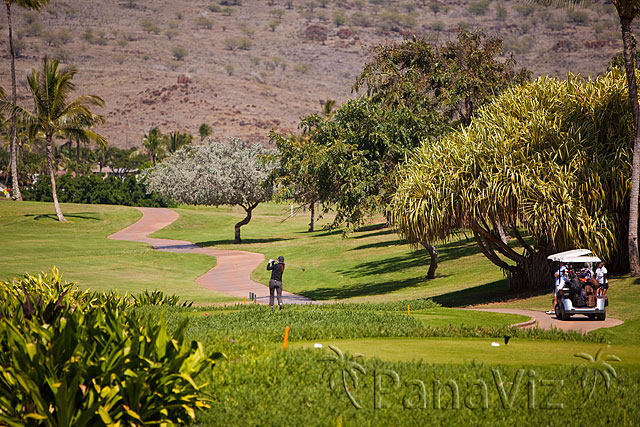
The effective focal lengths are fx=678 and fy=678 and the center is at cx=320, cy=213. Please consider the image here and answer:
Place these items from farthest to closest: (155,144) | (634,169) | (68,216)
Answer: (155,144)
(68,216)
(634,169)

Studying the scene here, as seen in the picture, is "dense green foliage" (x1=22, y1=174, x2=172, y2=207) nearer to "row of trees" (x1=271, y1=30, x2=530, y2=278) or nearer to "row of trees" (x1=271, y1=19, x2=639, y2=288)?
"row of trees" (x1=271, y1=30, x2=530, y2=278)

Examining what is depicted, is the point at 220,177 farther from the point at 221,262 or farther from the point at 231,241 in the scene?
the point at 221,262

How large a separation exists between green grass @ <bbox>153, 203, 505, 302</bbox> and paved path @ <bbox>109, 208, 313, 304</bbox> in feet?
3.80

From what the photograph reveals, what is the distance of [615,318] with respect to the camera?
17.9 m

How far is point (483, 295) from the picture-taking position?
85.8 ft

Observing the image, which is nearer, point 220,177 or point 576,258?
point 576,258

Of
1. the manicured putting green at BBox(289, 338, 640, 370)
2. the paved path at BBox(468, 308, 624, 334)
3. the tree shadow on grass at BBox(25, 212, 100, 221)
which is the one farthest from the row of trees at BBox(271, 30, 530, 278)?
the tree shadow on grass at BBox(25, 212, 100, 221)

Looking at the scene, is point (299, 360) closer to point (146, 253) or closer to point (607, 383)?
point (607, 383)

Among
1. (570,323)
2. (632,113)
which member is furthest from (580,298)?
(632,113)

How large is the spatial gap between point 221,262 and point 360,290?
15.1 m

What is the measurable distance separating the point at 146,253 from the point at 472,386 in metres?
40.7

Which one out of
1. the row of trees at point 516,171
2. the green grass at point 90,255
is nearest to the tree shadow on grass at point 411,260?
the row of trees at point 516,171

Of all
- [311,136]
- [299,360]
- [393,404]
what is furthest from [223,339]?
[311,136]

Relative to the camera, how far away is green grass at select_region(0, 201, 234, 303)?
33688mm
